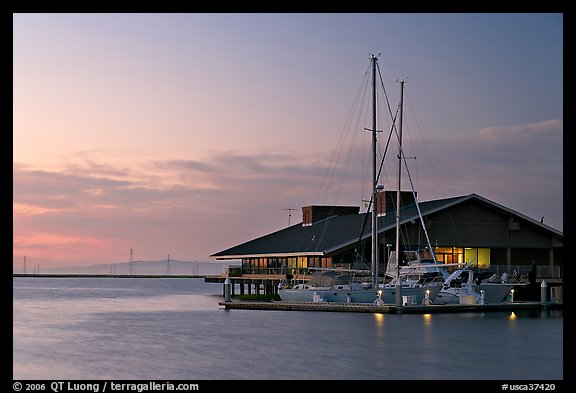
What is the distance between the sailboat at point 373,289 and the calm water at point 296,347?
2.77m

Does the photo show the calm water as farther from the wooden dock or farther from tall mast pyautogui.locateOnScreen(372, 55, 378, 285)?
tall mast pyautogui.locateOnScreen(372, 55, 378, 285)

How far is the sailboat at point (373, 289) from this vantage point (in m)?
54.2

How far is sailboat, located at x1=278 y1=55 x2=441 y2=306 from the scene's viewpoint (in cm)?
5416

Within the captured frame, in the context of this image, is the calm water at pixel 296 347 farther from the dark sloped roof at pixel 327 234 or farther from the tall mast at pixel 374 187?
the dark sloped roof at pixel 327 234

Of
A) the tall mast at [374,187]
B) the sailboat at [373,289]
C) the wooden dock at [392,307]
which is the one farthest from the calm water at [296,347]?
the tall mast at [374,187]

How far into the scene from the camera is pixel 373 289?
56.0 meters

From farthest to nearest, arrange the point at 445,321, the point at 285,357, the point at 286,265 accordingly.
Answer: the point at 286,265
the point at 445,321
the point at 285,357

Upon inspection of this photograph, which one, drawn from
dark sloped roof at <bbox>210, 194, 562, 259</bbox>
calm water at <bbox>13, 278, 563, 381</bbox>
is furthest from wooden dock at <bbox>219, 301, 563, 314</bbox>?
dark sloped roof at <bbox>210, 194, 562, 259</bbox>
